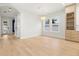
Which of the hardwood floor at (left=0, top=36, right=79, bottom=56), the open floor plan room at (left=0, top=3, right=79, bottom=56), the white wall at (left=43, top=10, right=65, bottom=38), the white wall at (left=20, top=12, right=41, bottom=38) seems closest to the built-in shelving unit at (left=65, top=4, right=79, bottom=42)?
the open floor plan room at (left=0, top=3, right=79, bottom=56)

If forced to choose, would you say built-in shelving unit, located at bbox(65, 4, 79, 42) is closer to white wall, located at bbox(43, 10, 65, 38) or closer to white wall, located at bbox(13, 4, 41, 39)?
white wall, located at bbox(43, 10, 65, 38)

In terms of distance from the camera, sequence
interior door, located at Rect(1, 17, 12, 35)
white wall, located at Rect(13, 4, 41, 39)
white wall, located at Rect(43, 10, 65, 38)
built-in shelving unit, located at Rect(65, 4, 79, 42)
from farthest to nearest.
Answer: interior door, located at Rect(1, 17, 12, 35), white wall, located at Rect(13, 4, 41, 39), white wall, located at Rect(43, 10, 65, 38), built-in shelving unit, located at Rect(65, 4, 79, 42)

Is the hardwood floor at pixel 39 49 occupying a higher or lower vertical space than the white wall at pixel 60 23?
lower

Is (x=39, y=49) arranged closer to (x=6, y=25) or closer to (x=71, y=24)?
(x=71, y=24)

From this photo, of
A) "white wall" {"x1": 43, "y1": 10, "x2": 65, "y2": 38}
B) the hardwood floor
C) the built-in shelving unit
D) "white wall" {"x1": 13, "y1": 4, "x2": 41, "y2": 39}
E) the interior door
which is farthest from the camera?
the interior door

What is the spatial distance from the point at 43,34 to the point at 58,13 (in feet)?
9.46

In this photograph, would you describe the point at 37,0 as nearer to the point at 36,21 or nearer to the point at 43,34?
the point at 36,21

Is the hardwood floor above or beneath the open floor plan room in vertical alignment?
beneath

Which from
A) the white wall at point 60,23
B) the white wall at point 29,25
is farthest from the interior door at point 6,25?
the white wall at point 60,23

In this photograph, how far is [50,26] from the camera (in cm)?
1152

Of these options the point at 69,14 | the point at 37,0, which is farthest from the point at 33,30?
the point at 37,0

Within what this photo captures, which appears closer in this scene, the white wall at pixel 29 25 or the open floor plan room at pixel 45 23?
the open floor plan room at pixel 45 23

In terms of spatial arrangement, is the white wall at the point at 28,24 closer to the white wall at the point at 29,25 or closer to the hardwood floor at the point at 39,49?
the white wall at the point at 29,25

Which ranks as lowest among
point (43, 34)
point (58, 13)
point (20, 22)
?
point (43, 34)
